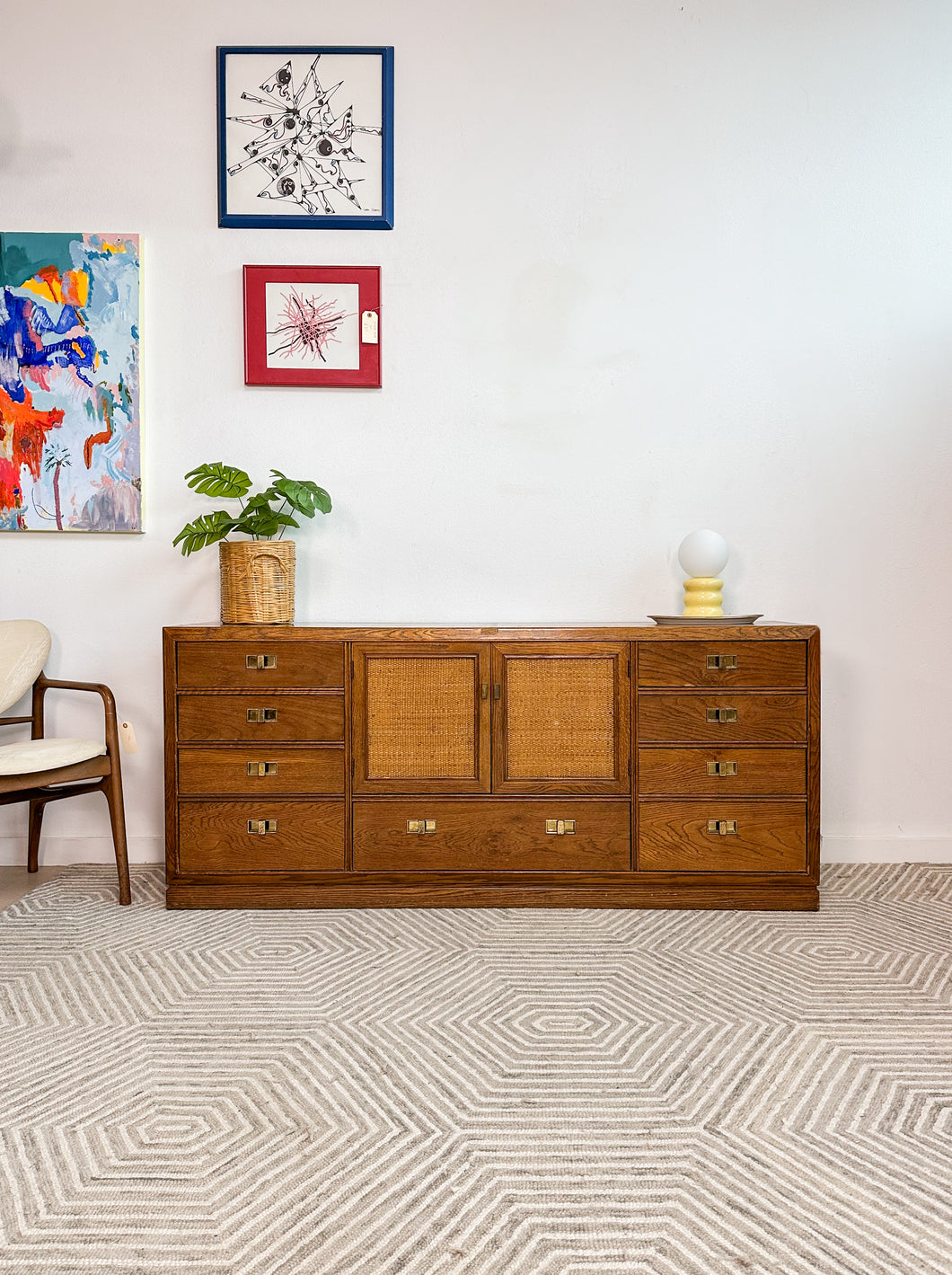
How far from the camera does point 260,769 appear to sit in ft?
8.29

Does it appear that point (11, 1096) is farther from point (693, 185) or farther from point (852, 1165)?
point (693, 185)

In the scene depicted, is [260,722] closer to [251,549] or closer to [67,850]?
[251,549]

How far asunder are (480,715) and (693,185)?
195 cm

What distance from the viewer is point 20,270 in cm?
293

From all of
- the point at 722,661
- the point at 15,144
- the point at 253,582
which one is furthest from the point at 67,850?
the point at 15,144

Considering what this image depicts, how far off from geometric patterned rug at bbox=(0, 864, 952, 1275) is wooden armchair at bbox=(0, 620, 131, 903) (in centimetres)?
35

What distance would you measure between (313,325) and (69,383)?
846mm

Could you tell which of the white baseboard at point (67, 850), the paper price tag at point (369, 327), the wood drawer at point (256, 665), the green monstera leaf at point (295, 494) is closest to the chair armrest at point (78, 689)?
the wood drawer at point (256, 665)

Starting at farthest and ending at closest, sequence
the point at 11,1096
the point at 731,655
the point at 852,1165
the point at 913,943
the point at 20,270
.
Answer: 1. the point at 20,270
2. the point at 731,655
3. the point at 913,943
4. the point at 11,1096
5. the point at 852,1165

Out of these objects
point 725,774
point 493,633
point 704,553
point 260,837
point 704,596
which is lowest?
point 260,837

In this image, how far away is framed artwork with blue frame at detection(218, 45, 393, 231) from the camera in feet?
9.53

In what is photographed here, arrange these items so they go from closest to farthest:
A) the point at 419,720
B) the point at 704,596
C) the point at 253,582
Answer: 1. the point at 419,720
2. the point at 253,582
3. the point at 704,596

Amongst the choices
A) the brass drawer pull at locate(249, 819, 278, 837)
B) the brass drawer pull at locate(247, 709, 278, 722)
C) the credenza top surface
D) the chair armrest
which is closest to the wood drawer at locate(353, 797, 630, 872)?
the brass drawer pull at locate(249, 819, 278, 837)

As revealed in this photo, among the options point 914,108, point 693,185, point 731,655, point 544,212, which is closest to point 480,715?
point 731,655
